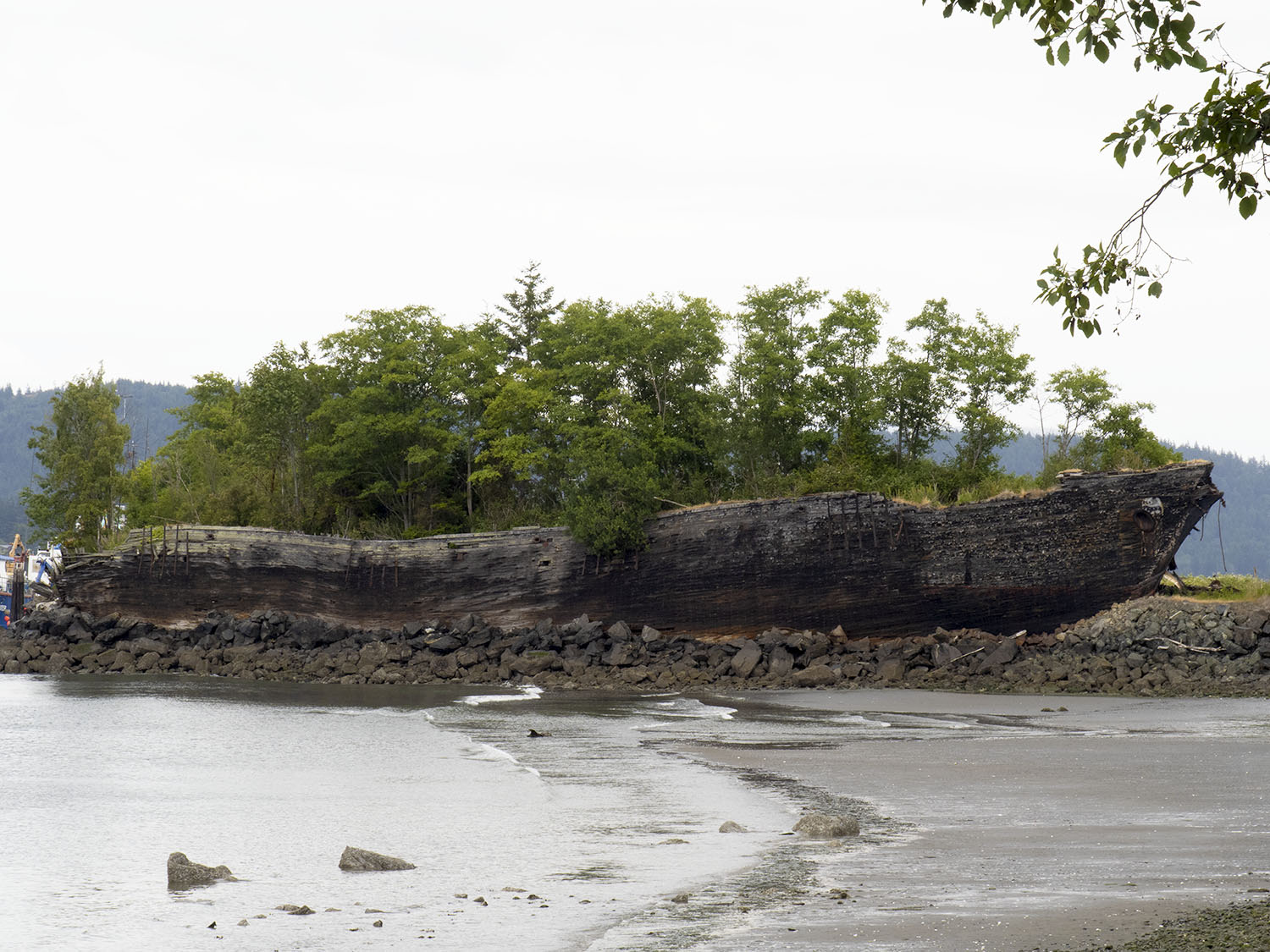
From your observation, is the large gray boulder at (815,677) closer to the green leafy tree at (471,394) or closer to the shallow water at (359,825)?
the shallow water at (359,825)

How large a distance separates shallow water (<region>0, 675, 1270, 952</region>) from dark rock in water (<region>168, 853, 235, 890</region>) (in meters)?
0.21

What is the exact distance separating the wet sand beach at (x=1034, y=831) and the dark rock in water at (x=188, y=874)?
4.97m

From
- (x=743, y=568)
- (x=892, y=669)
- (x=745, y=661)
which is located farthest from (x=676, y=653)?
(x=892, y=669)

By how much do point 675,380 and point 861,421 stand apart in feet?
29.9

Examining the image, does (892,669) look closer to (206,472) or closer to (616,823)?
(616,823)

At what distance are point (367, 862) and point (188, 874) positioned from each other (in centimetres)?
147

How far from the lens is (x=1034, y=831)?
10.8 m

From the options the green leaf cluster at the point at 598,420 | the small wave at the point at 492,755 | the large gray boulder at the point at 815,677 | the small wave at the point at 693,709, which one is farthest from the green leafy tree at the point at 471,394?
the small wave at the point at 492,755

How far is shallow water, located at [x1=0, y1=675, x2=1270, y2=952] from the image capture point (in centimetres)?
794

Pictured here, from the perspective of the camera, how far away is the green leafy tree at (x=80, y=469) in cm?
6819

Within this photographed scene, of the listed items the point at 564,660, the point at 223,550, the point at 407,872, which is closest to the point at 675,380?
the point at 564,660

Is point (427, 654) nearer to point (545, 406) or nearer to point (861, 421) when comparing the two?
point (545, 406)

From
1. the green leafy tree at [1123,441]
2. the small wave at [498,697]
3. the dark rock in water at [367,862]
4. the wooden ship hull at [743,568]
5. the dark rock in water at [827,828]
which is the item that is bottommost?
the small wave at [498,697]

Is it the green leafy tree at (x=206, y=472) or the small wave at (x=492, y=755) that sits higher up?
the green leafy tree at (x=206, y=472)
